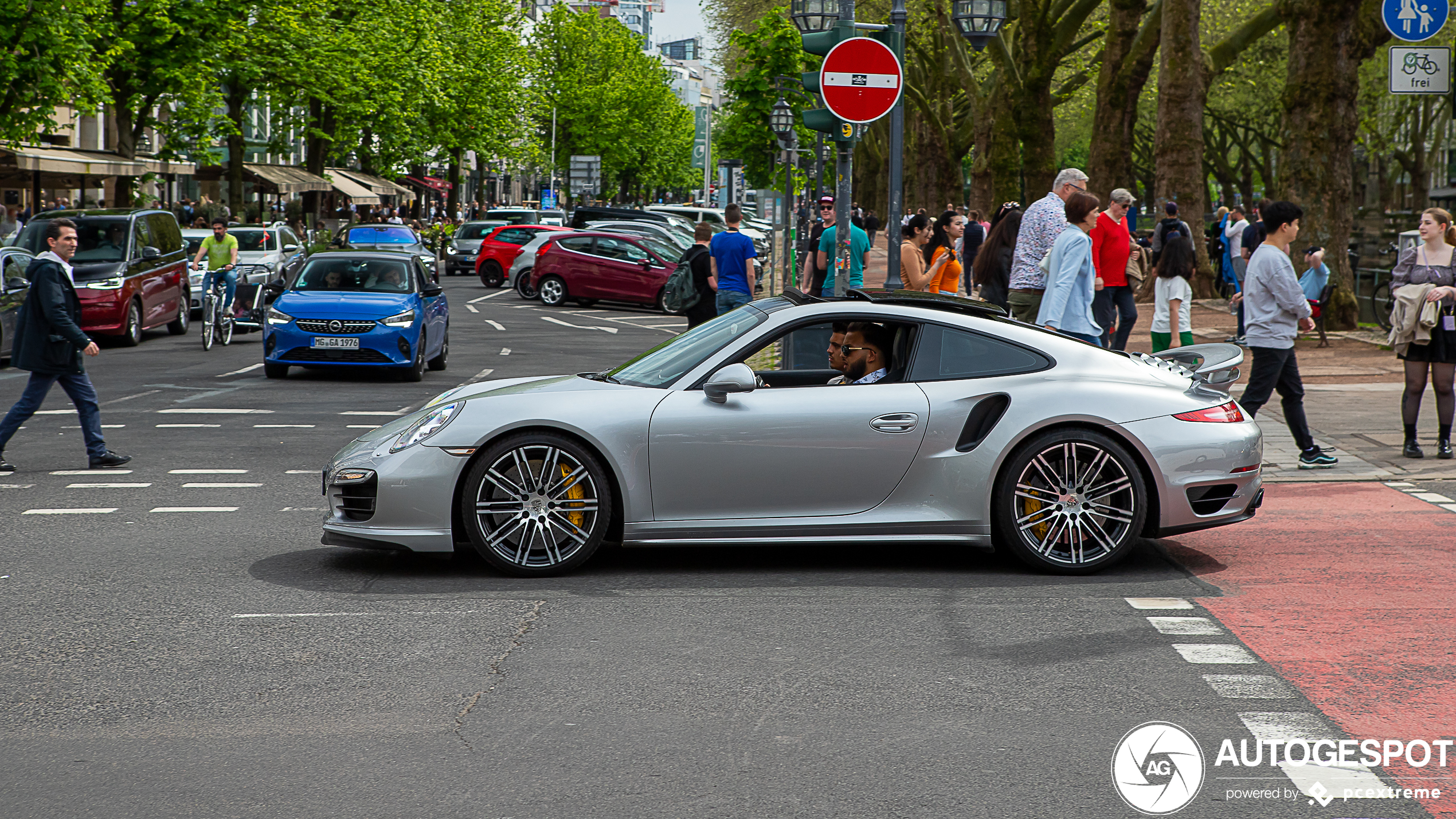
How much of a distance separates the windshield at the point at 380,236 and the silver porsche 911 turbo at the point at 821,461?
3092 cm

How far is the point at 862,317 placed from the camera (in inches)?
293

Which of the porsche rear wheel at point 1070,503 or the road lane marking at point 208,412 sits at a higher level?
the porsche rear wheel at point 1070,503

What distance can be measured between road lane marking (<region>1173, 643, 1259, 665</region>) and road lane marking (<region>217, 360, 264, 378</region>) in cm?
1391

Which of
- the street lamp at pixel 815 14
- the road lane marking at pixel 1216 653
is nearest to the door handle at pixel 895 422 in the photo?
the road lane marking at pixel 1216 653

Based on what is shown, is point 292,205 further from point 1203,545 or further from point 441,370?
point 1203,545

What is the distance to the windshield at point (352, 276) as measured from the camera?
59.9ft

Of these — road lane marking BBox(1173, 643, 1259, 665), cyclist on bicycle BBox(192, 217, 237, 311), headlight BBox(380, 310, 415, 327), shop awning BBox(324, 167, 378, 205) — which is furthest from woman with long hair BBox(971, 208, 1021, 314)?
shop awning BBox(324, 167, 378, 205)

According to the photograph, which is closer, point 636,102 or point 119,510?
point 119,510

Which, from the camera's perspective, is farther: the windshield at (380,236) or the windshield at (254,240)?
the windshield at (380,236)

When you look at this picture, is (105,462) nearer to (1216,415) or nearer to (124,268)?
(1216,415)

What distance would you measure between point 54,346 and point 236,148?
1400 inches

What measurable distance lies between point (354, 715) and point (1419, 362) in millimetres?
8259

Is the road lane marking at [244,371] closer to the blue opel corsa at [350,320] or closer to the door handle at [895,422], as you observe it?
the blue opel corsa at [350,320]

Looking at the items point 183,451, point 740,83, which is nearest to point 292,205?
point 740,83
